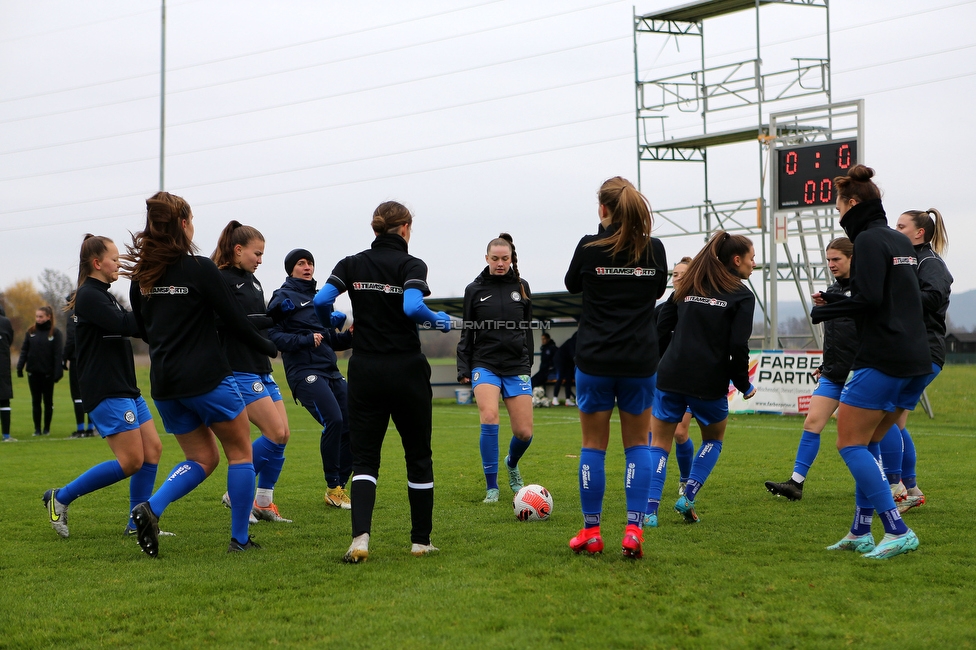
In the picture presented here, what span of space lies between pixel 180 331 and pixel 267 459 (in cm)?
192

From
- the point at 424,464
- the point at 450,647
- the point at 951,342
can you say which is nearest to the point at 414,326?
the point at 424,464

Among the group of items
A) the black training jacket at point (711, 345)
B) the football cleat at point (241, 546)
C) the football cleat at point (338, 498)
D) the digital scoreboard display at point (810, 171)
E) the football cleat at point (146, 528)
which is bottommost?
the football cleat at point (338, 498)

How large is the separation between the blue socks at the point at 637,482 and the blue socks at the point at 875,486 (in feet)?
3.70

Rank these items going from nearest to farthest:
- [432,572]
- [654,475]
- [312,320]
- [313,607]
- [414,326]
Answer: [313,607]
[432,572]
[414,326]
[654,475]
[312,320]

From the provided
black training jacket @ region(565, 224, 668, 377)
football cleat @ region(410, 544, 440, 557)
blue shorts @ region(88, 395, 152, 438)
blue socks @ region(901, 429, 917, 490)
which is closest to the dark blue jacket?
blue shorts @ region(88, 395, 152, 438)

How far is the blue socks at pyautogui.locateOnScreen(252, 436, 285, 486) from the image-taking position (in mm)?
7172

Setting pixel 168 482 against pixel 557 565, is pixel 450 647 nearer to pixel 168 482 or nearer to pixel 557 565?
pixel 557 565

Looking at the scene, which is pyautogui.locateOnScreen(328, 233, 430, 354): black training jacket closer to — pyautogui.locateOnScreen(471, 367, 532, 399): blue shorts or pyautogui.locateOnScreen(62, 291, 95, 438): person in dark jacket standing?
pyautogui.locateOnScreen(471, 367, 532, 399): blue shorts

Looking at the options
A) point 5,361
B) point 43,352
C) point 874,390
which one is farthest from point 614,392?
point 43,352

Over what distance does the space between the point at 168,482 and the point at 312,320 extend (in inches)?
94.6

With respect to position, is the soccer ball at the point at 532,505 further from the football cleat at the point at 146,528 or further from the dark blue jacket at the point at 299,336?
the football cleat at the point at 146,528

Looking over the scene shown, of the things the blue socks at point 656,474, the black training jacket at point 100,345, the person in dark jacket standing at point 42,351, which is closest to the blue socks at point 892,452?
the blue socks at point 656,474

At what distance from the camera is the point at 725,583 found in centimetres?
479

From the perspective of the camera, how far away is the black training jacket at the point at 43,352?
52.7 feet
